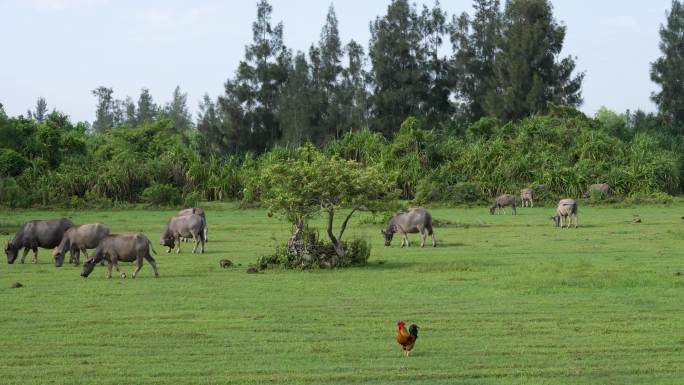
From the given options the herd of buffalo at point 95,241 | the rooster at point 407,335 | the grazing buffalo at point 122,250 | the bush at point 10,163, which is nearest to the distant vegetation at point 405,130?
the bush at point 10,163

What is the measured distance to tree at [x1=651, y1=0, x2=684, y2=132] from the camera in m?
75.4

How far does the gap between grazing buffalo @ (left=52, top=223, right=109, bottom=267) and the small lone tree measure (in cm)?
426

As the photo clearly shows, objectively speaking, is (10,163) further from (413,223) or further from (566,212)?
(413,223)

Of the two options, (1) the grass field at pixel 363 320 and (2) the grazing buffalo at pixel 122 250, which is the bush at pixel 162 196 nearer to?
(1) the grass field at pixel 363 320

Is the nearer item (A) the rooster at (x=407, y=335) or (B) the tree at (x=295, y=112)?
(A) the rooster at (x=407, y=335)

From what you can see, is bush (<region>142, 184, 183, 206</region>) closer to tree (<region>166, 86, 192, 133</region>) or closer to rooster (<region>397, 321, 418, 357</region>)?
rooster (<region>397, 321, 418, 357</region>)

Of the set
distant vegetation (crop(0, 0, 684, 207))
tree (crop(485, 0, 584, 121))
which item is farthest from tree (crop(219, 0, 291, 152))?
tree (crop(485, 0, 584, 121))

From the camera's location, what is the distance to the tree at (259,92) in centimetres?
7138

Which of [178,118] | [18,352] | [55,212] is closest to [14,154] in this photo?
[55,212]

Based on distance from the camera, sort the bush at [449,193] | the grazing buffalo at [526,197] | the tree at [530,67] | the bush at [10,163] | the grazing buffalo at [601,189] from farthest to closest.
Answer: the tree at [530,67] < the bush at [10,163] < the bush at [449,193] < the grazing buffalo at [601,189] < the grazing buffalo at [526,197]

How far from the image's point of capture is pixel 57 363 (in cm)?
1253

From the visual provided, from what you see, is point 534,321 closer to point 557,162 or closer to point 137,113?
point 557,162

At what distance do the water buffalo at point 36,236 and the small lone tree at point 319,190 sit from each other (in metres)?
6.26

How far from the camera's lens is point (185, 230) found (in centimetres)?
2864
